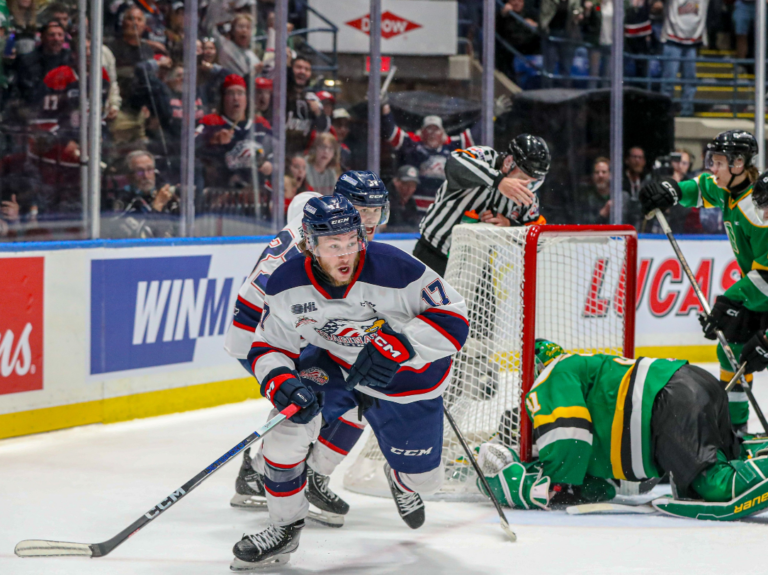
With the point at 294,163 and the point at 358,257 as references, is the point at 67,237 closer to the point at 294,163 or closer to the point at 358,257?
the point at 294,163

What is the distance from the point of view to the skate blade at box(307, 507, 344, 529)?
2.81m

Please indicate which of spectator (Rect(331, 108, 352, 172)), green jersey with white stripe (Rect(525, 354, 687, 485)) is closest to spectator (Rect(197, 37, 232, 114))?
spectator (Rect(331, 108, 352, 172))

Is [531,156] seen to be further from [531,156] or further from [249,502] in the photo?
[249,502]

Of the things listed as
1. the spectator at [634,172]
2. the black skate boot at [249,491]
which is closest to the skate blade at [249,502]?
the black skate boot at [249,491]

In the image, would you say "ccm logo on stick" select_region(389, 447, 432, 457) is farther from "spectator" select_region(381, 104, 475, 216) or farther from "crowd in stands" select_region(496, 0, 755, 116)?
"crowd in stands" select_region(496, 0, 755, 116)

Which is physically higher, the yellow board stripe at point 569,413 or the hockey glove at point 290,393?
the hockey glove at point 290,393

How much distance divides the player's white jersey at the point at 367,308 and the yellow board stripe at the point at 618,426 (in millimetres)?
671

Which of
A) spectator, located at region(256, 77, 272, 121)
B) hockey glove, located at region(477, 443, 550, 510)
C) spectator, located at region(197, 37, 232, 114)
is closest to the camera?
hockey glove, located at region(477, 443, 550, 510)

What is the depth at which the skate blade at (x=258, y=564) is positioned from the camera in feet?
7.75

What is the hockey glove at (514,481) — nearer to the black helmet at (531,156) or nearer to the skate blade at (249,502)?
the skate blade at (249,502)

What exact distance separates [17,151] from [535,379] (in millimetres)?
2352

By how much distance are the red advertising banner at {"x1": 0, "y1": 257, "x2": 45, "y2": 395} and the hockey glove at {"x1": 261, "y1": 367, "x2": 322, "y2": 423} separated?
1.83 metres

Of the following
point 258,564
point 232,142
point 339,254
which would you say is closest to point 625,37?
point 232,142

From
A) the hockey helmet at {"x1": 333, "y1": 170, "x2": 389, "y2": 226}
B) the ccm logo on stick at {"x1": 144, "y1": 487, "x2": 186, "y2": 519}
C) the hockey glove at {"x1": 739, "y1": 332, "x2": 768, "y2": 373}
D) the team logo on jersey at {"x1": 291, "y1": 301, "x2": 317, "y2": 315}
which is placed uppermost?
the hockey helmet at {"x1": 333, "y1": 170, "x2": 389, "y2": 226}
